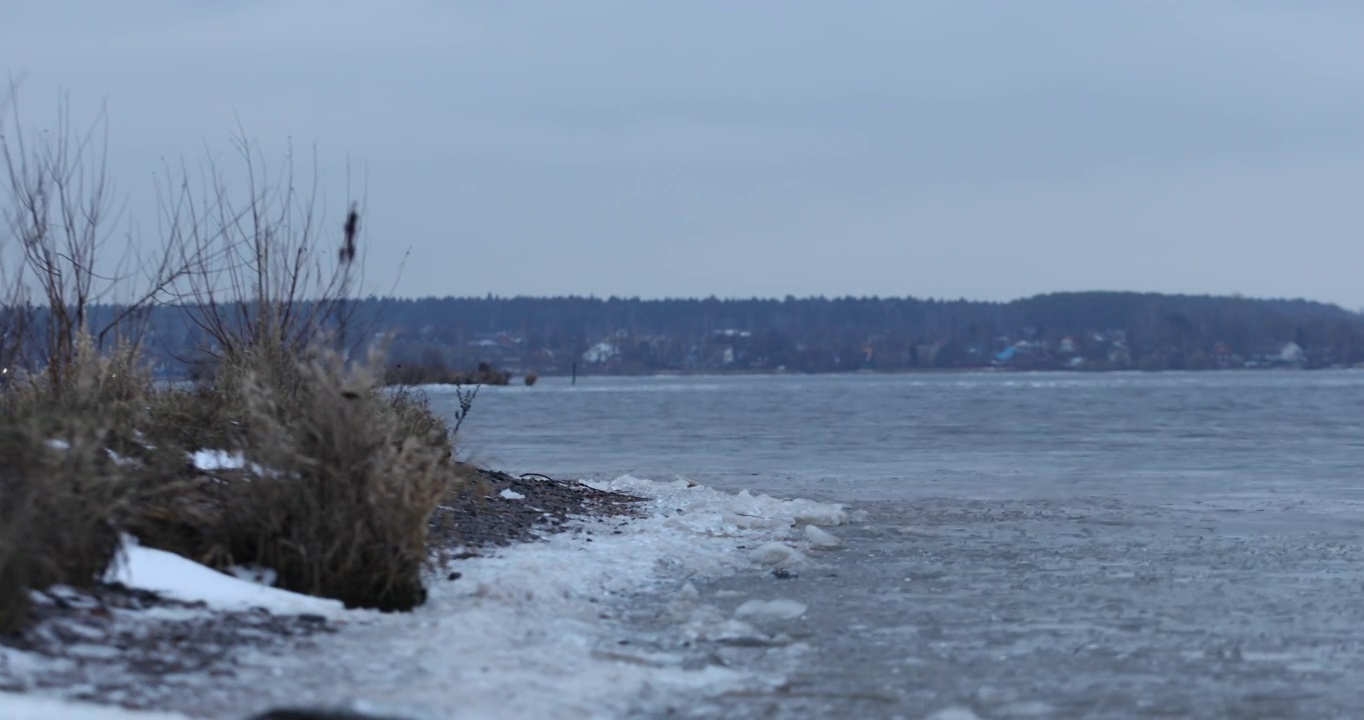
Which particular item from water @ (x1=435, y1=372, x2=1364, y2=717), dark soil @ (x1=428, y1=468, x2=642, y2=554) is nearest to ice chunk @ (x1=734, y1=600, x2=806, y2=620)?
water @ (x1=435, y1=372, x2=1364, y2=717)

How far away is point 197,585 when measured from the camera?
765 cm

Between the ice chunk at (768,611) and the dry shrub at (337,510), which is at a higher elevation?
the dry shrub at (337,510)

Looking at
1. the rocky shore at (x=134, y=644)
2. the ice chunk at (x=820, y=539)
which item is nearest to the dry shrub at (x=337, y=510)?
the rocky shore at (x=134, y=644)

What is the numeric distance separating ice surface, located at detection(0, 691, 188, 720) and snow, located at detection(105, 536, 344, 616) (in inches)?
71.0

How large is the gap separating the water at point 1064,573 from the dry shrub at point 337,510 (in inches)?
86.8

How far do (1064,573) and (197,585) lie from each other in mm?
6140

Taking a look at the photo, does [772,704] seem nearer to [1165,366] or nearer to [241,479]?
[241,479]

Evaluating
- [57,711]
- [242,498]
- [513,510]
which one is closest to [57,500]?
[242,498]

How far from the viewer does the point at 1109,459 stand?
23.5 m

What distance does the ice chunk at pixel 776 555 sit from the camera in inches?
445

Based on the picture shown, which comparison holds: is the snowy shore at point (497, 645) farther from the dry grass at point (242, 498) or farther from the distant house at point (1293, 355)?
the distant house at point (1293, 355)

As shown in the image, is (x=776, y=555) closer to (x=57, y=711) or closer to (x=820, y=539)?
(x=820, y=539)

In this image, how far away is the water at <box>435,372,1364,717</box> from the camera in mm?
7086

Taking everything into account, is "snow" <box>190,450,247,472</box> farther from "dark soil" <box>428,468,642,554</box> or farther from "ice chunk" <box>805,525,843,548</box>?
"ice chunk" <box>805,525,843,548</box>
